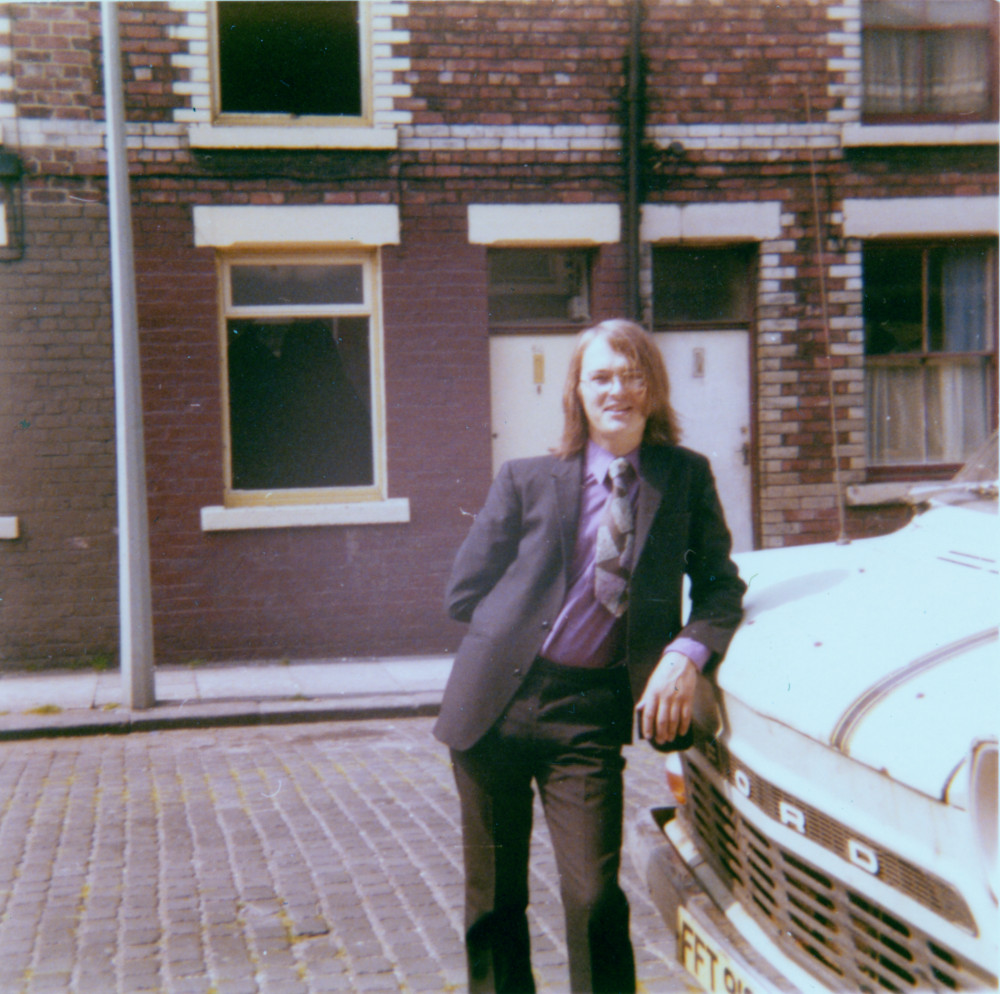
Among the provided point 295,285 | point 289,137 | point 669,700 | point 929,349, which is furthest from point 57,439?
point 669,700

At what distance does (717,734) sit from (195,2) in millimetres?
8051

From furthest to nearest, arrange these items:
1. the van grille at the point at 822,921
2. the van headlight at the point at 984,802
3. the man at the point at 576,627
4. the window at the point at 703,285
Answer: the window at the point at 703,285 → the man at the point at 576,627 → the van grille at the point at 822,921 → the van headlight at the point at 984,802

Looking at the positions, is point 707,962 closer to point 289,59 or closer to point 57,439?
point 57,439

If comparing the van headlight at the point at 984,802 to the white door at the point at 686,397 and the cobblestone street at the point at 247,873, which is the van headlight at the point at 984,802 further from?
the white door at the point at 686,397

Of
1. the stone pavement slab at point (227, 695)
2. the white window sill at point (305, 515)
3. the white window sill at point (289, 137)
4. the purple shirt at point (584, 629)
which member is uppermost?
the white window sill at point (289, 137)

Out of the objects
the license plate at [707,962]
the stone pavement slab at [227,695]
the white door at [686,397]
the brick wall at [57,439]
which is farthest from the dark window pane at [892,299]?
the license plate at [707,962]

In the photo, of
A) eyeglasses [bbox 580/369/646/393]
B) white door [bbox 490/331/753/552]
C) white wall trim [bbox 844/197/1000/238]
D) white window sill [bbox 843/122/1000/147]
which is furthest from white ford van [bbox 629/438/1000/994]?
white window sill [bbox 843/122/1000/147]

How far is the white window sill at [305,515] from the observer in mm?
9070

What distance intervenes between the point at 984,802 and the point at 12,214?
338 inches

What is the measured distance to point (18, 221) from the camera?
8.74 meters

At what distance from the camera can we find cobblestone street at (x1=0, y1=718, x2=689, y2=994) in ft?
12.5

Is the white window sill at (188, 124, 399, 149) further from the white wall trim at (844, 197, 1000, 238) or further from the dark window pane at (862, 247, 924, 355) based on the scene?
the dark window pane at (862, 247, 924, 355)

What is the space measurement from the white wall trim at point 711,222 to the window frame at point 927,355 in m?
0.92

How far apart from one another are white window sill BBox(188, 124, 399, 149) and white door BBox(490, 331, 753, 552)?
69.8 inches
